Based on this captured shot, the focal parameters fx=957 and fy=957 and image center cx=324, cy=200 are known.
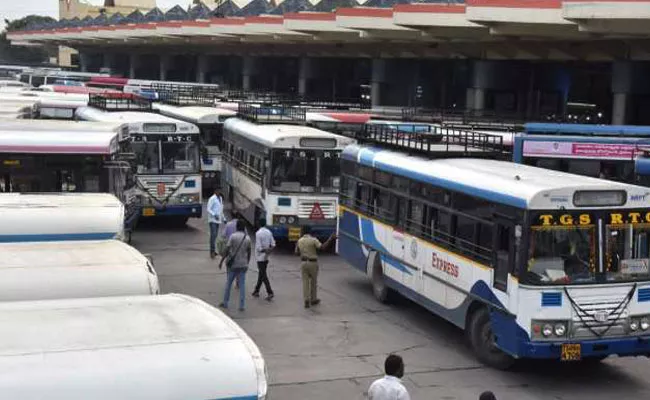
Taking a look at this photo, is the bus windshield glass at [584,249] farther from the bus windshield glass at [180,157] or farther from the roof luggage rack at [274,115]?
the roof luggage rack at [274,115]

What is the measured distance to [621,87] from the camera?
34625 millimetres

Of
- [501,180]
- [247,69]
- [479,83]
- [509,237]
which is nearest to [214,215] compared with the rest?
[501,180]

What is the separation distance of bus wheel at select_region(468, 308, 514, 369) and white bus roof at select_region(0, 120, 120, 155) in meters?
7.63

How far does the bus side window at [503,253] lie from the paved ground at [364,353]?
1.29 metres

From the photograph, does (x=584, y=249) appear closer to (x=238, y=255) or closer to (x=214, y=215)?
(x=238, y=255)

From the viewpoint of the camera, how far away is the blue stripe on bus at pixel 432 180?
11438 mm

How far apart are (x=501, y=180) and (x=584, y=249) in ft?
4.70

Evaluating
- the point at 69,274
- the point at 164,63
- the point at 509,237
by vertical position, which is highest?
the point at 164,63

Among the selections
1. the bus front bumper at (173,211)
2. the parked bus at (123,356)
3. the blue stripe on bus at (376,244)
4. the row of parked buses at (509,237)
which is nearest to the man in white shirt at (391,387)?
the parked bus at (123,356)

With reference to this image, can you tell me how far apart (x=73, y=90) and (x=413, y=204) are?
35944 mm

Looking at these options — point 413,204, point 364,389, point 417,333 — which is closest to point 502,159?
point 413,204

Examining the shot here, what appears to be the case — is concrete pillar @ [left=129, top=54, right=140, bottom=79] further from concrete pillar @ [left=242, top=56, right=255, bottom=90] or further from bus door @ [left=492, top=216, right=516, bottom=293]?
bus door @ [left=492, top=216, right=516, bottom=293]

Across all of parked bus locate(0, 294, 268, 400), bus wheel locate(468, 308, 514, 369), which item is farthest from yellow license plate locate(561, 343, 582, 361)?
parked bus locate(0, 294, 268, 400)

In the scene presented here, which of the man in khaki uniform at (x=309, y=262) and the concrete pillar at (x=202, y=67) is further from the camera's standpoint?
the concrete pillar at (x=202, y=67)
